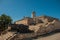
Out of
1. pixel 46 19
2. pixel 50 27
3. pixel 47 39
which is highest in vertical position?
pixel 46 19

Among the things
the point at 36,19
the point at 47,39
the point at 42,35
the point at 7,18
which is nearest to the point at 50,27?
the point at 42,35

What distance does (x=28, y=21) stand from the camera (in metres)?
29.4

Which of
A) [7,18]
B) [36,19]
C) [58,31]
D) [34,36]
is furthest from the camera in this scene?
[7,18]

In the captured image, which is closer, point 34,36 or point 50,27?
point 34,36

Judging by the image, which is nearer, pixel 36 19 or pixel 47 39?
pixel 47 39

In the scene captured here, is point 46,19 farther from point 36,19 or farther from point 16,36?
point 16,36

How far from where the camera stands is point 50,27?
19094mm

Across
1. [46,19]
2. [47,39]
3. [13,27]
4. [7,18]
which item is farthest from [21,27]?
[7,18]

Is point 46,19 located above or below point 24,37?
above

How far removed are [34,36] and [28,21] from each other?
13.1 m

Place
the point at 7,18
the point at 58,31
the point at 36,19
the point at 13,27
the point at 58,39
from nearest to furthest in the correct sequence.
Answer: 1. the point at 58,39
2. the point at 58,31
3. the point at 13,27
4. the point at 36,19
5. the point at 7,18

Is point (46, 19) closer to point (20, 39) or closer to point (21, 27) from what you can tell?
point (21, 27)

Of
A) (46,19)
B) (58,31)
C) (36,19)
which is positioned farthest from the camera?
(36,19)

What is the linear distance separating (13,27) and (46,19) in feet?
34.9
